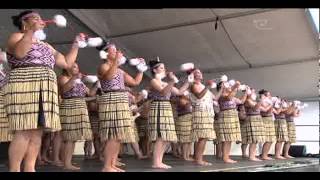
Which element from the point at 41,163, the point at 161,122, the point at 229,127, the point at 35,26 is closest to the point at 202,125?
the point at 229,127

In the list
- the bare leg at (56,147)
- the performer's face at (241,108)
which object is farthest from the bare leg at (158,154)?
the performer's face at (241,108)

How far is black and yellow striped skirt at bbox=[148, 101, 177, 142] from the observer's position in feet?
12.9

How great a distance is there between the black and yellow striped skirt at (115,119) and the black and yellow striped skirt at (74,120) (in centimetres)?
55

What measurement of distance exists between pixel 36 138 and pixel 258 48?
460cm

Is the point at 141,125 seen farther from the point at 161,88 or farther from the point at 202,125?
the point at 161,88

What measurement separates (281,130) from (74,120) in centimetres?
382

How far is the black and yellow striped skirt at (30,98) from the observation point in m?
2.60

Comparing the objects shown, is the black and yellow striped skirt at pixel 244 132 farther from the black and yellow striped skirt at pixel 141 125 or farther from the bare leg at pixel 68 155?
the bare leg at pixel 68 155

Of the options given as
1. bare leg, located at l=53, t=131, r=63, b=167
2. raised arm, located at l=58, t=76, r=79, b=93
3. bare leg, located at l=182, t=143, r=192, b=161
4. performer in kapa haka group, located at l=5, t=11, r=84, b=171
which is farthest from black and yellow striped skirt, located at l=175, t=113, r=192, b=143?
performer in kapa haka group, located at l=5, t=11, r=84, b=171

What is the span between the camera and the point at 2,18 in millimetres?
4926

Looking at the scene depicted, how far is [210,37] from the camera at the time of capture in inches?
245

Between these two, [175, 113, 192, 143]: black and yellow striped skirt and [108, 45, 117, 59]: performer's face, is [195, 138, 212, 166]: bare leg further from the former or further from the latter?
[108, 45, 117, 59]: performer's face
